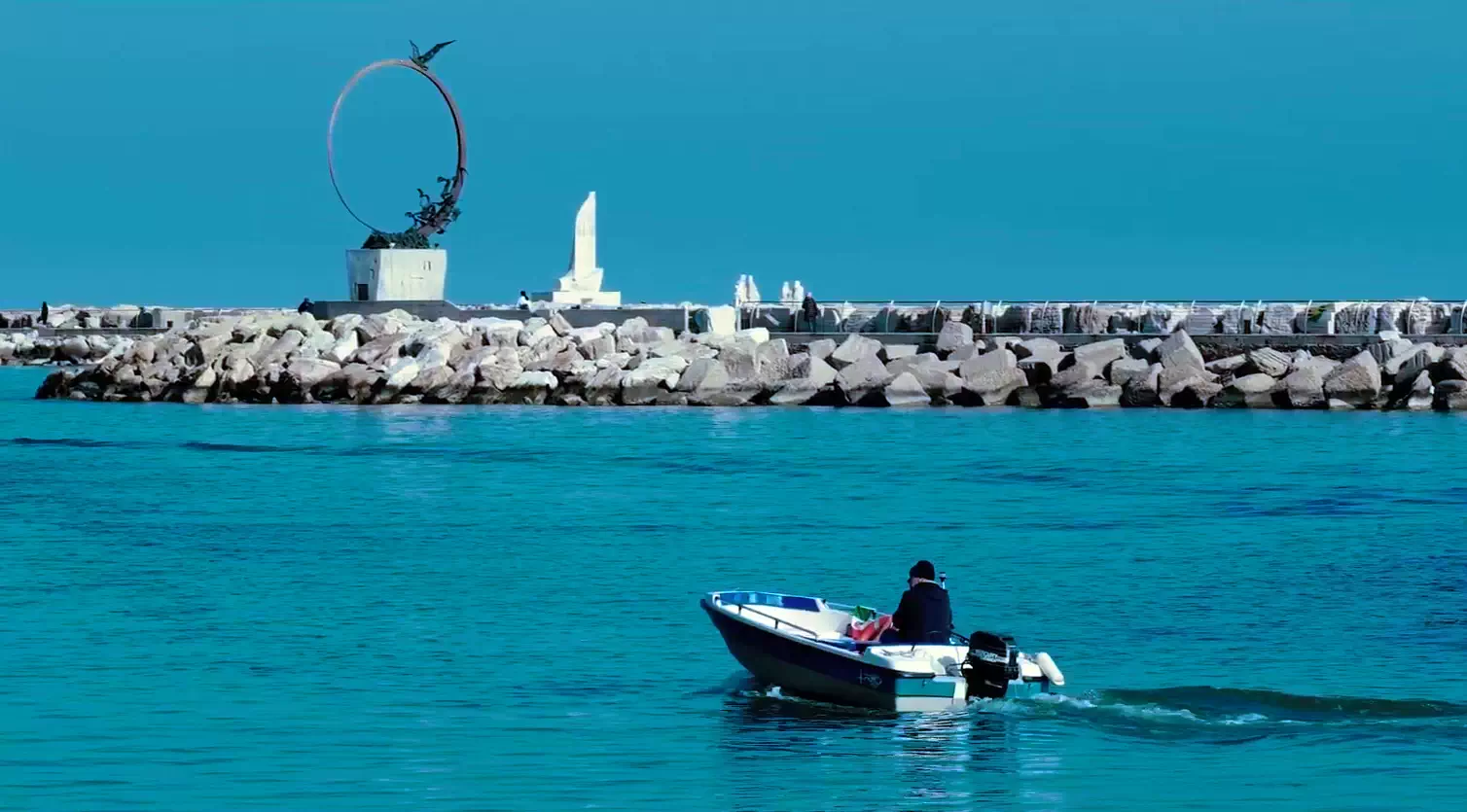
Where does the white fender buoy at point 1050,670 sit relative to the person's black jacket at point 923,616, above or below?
below

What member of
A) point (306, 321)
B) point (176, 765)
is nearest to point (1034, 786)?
point (176, 765)

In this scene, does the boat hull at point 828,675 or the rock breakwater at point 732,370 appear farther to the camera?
the rock breakwater at point 732,370

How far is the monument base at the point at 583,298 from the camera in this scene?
6078 centimetres

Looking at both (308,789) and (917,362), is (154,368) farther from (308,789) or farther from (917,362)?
(308,789)

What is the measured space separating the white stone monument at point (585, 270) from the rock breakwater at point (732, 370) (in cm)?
897

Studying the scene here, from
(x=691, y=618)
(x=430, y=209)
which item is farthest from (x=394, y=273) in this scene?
(x=691, y=618)

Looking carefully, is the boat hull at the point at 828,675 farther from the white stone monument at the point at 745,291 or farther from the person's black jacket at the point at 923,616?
the white stone monument at the point at 745,291

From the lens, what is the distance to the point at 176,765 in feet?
45.5

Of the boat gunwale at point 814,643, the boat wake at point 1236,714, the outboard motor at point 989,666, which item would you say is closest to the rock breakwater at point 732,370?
the boat wake at point 1236,714

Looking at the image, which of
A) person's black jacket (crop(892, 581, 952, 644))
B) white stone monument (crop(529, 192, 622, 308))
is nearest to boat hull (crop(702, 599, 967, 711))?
person's black jacket (crop(892, 581, 952, 644))

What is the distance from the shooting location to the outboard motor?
50.9ft

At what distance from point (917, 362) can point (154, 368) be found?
19.3 m

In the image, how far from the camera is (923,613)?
52.1 ft

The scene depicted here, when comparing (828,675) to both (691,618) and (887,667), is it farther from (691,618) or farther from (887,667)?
(691,618)
